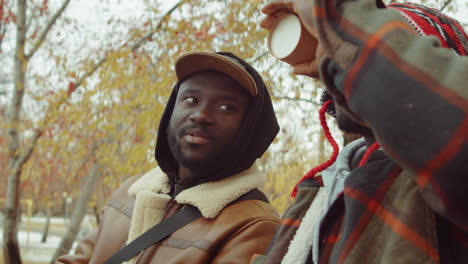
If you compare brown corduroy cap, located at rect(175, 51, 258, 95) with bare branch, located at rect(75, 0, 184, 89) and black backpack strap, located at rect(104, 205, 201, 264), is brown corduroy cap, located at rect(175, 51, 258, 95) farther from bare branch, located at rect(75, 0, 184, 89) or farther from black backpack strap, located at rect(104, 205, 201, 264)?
bare branch, located at rect(75, 0, 184, 89)

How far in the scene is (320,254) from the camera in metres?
1.10

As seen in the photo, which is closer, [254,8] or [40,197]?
[254,8]

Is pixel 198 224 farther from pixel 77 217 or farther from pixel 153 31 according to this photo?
pixel 77 217

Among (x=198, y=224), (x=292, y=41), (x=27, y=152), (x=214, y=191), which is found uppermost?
(x=292, y=41)

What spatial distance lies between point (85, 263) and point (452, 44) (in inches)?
94.6

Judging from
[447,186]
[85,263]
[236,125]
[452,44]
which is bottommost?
[85,263]

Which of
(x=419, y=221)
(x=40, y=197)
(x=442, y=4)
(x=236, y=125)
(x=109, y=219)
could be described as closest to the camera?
(x=419, y=221)

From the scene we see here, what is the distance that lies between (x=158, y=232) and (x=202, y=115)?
2.11ft

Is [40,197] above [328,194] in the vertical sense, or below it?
below

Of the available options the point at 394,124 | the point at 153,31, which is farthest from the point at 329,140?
the point at 153,31

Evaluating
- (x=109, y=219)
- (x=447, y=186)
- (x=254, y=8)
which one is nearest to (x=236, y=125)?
(x=109, y=219)

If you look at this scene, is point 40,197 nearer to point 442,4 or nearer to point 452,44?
point 442,4

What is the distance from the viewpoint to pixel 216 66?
8.20 feet

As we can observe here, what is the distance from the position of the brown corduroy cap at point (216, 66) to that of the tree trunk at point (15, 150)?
17.6ft
